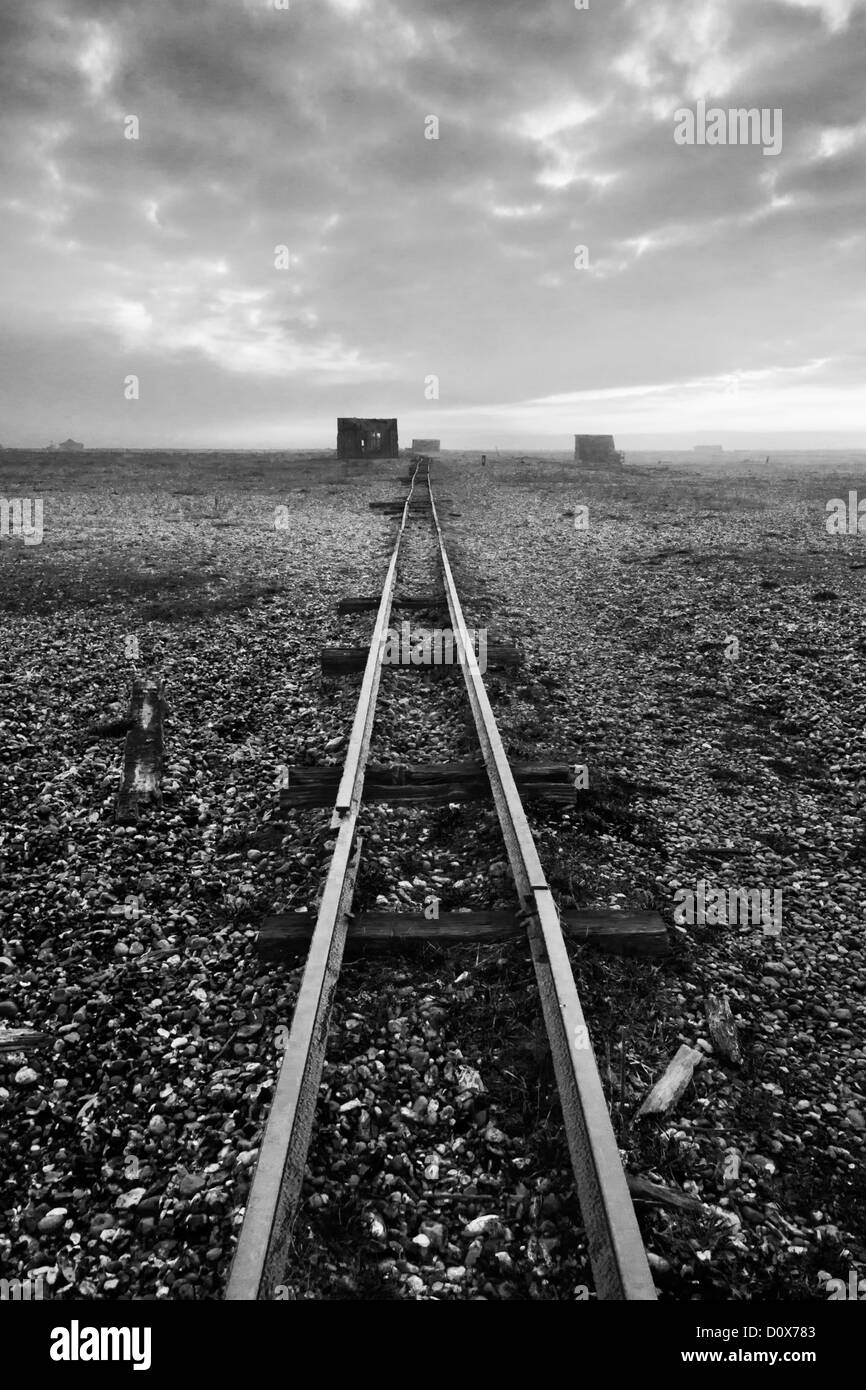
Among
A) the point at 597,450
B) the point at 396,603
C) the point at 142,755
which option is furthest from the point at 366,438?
the point at 142,755

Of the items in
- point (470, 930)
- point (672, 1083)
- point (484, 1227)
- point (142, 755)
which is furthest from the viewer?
point (142, 755)

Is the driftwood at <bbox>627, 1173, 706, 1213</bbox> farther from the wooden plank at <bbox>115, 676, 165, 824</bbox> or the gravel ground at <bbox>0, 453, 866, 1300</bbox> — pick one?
the wooden plank at <bbox>115, 676, 165, 824</bbox>

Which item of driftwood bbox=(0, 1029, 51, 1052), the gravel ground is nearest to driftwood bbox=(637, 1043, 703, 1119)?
the gravel ground

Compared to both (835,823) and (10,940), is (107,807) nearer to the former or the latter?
(10,940)

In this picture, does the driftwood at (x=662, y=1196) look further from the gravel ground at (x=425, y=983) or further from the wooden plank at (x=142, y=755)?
the wooden plank at (x=142, y=755)

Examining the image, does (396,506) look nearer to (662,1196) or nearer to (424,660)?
(424,660)

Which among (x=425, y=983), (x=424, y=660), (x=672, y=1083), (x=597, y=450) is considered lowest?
(x=672, y=1083)

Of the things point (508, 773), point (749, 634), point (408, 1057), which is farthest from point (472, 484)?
point (408, 1057)
